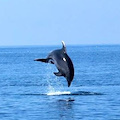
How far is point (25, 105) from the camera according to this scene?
128 ft

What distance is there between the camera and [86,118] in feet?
110

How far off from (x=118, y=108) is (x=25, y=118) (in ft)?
20.8

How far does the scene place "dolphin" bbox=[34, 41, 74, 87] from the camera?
35.9 m

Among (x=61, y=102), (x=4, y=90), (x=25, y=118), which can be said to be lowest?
(x=25, y=118)

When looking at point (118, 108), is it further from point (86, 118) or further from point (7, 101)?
point (7, 101)

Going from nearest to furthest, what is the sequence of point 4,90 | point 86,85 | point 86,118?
point 86,118
point 4,90
point 86,85

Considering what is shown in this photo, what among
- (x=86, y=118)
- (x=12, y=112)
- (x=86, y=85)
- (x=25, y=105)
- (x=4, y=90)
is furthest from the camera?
(x=86, y=85)

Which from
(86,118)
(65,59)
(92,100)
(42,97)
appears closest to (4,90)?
(42,97)

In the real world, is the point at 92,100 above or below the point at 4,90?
below

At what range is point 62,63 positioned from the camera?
120 ft

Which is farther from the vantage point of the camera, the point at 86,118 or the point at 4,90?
the point at 4,90

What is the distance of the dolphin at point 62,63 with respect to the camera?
3594 cm

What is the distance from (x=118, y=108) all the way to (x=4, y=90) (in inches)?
605

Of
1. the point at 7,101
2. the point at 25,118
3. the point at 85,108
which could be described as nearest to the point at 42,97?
the point at 7,101
